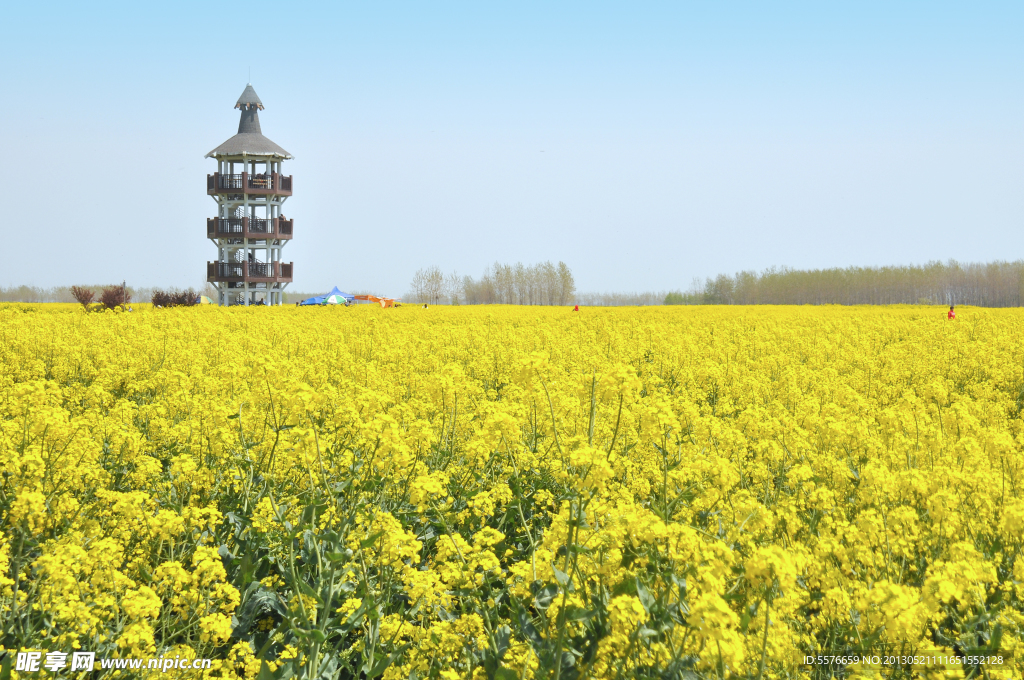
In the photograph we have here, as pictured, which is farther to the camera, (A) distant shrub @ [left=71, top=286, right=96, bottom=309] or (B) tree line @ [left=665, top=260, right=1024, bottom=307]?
(B) tree line @ [left=665, top=260, right=1024, bottom=307]

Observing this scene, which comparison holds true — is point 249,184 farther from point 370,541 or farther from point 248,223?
point 370,541

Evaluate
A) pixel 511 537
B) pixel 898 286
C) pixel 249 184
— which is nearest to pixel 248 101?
pixel 249 184

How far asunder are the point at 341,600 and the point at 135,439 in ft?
7.94

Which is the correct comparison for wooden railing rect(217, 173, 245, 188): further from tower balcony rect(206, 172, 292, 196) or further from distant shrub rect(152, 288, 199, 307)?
distant shrub rect(152, 288, 199, 307)


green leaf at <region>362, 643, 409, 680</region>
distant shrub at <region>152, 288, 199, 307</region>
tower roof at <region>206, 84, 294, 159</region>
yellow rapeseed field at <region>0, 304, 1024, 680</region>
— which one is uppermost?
tower roof at <region>206, 84, 294, 159</region>

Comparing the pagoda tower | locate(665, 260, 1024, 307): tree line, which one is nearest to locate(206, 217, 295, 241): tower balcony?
the pagoda tower

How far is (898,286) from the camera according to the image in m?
102

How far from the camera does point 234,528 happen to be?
4484 millimetres

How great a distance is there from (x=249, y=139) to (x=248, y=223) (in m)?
7.49

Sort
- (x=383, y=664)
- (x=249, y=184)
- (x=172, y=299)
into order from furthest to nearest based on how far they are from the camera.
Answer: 1. (x=249, y=184)
2. (x=172, y=299)
3. (x=383, y=664)

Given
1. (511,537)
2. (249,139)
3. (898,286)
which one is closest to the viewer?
(511,537)

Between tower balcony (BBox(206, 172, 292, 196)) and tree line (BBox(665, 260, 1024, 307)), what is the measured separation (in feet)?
255

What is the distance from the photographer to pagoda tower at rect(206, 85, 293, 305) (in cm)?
A: 4766

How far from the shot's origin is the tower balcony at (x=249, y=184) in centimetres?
4812
